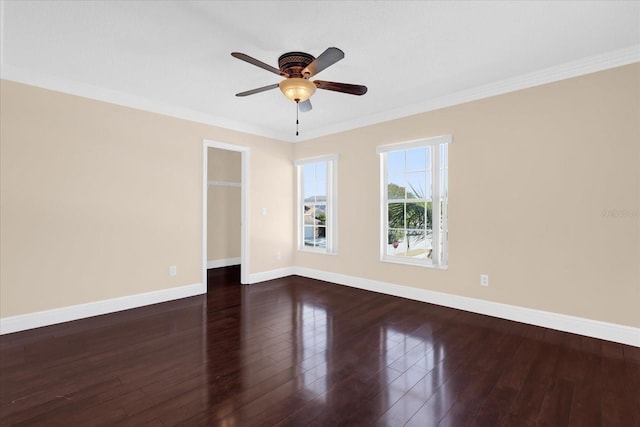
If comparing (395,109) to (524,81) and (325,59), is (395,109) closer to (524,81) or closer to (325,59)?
(524,81)

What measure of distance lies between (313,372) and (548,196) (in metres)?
2.95

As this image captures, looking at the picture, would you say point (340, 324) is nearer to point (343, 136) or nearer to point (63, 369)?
point (63, 369)

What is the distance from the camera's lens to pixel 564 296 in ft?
10.2

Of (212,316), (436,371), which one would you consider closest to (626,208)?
(436,371)

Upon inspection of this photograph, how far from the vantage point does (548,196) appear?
10.5 feet

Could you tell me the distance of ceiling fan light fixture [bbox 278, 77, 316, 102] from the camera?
2600 mm

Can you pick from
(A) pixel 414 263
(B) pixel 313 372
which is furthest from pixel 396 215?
(B) pixel 313 372

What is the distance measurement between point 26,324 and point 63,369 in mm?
1254

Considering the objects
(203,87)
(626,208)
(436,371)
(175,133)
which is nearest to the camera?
(436,371)

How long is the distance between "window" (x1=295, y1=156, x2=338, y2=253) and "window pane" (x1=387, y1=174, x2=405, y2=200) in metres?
1.06

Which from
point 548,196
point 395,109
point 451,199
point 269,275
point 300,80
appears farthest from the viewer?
point 269,275

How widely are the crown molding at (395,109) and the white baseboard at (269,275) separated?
2438 mm

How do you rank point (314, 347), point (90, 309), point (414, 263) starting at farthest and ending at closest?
point (414, 263)
point (90, 309)
point (314, 347)

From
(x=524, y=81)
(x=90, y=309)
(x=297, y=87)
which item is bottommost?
(x=90, y=309)
